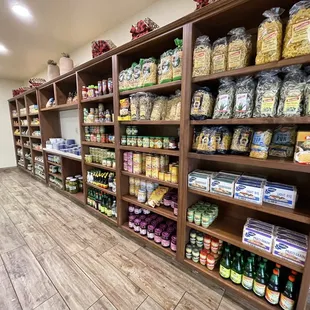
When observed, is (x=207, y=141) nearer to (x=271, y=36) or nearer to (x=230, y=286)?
(x=271, y=36)

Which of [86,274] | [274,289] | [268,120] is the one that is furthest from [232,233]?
[86,274]

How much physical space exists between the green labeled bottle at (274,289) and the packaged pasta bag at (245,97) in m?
0.98

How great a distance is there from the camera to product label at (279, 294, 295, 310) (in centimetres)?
90

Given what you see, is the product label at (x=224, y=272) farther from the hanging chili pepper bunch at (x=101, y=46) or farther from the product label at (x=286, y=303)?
the hanging chili pepper bunch at (x=101, y=46)

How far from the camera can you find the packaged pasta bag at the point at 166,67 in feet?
4.00

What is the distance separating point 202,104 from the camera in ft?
3.52

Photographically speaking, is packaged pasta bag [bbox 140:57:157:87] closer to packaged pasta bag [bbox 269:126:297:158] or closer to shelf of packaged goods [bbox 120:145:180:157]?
shelf of packaged goods [bbox 120:145:180:157]

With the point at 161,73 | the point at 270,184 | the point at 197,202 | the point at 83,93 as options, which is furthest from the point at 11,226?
the point at 270,184

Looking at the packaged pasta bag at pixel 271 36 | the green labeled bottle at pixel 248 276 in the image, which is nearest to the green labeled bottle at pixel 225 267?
the green labeled bottle at pixel 248 276

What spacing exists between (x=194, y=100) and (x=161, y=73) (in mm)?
390

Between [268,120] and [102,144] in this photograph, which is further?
[102,144]

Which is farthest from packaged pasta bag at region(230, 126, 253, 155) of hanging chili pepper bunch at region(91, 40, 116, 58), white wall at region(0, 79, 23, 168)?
white wall at region(0, 79, 23, 168)

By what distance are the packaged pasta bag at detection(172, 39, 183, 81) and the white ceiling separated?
3.17ft

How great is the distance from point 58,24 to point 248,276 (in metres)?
3.21
